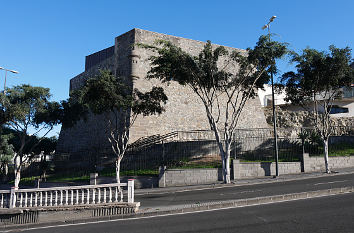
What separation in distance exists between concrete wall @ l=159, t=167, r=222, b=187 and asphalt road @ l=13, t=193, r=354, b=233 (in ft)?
29.2

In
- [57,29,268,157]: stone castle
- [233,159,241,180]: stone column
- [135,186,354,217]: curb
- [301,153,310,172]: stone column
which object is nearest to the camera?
[135,186,354,217]: curb

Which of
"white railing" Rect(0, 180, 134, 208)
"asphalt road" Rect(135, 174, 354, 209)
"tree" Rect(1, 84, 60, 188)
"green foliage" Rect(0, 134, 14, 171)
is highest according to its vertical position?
"tree" Rect(1, 84, 60, 188)

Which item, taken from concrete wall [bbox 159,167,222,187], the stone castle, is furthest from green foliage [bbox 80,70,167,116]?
the stone castle

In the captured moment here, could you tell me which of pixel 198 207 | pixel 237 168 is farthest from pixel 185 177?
pixel 198 207

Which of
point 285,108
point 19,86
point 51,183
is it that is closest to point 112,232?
point 51,183

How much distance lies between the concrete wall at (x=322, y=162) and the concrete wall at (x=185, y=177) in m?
6.54

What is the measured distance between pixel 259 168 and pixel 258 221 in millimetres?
11926

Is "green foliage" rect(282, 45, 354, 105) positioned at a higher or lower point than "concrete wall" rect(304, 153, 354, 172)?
higher

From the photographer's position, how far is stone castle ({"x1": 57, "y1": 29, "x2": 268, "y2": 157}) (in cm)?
2761

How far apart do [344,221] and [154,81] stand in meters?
25.4

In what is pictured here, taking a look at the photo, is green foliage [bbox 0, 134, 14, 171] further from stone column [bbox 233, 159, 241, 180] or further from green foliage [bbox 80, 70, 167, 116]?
stone column [bbox 233, 159, 241, 180]

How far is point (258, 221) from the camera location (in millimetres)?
6551

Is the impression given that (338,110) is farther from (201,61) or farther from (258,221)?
(258,221)

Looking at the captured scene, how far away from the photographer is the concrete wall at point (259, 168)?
686 inches
